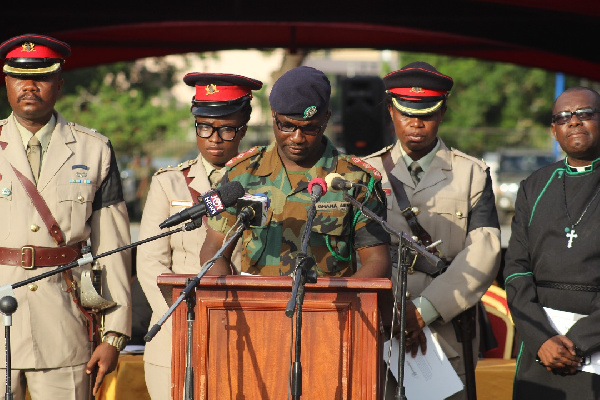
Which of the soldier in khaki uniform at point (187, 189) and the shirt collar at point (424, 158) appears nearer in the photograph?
the soldier in khaki uniform at point (187, 189)

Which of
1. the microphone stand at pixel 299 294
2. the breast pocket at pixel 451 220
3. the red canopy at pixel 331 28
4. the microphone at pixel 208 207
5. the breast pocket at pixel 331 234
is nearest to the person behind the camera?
the microphone stand at pixel 299 294

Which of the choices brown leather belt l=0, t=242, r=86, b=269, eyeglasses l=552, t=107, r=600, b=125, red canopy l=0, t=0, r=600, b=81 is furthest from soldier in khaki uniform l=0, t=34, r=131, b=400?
red canopy l=0, t=0, r=600, b=81

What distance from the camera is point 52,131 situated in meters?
5.12

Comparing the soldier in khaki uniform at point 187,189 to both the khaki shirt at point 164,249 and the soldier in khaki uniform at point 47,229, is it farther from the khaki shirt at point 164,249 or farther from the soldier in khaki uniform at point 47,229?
the soldier in khaki uniform at point 47,229

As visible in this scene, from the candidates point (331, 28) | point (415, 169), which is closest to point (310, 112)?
point (415, 169)

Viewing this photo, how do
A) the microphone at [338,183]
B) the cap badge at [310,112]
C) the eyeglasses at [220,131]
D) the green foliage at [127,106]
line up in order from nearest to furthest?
the microphone at [338,183]
the cap badge at [310,112]
the eyeglasses at [220,131]
the green foliage at [127,106]

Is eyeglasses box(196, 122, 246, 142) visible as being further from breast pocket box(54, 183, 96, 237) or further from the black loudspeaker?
the black loudspeaker

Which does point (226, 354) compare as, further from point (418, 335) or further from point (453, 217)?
point (453, 217)

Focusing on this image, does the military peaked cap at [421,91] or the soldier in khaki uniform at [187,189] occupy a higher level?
the military peaked cap at [421,91]

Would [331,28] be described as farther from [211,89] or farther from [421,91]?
[421,91]

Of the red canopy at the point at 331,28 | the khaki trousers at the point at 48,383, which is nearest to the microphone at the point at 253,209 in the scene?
the khaki trousers at the point at 48,383

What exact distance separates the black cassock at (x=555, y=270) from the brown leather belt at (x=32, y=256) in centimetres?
235

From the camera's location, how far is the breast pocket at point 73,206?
4957mm

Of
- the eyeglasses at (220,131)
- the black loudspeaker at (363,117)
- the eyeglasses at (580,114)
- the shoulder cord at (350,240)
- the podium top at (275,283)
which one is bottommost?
the podium top at (275,283)
